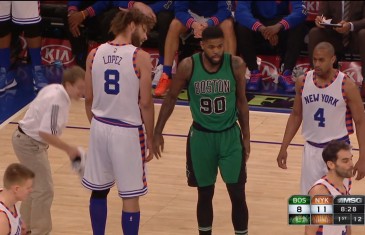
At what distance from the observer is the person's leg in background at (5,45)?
13.9 metres

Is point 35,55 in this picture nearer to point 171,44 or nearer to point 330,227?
point 171,44

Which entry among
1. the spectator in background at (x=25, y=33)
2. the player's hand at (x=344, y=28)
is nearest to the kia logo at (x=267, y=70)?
the player's hand at (x=344, y=28)

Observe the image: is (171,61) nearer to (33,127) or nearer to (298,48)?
(298,48)

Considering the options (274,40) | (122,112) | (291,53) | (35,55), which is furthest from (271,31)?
(122,112)

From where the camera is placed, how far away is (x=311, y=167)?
28.3 ft

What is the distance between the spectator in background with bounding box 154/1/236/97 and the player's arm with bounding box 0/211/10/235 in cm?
661

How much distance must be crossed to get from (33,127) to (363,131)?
2.84m

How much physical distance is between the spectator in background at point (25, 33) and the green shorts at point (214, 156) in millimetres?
5540

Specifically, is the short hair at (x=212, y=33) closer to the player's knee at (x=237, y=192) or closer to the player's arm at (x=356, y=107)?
the player's arm at (x=356, y=107)

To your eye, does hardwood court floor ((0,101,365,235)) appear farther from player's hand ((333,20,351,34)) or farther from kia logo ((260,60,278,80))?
kia logo ((260,60,278,80))

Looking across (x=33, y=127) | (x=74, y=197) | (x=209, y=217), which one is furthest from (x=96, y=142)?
(x=74, y=197)

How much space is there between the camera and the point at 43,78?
559 inches

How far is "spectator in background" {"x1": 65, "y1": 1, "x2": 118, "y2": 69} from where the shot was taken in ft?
47.5

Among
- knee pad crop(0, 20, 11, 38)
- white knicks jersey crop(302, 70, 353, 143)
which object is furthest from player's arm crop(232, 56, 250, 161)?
knee pad crop(0, 20, 11, 38)
